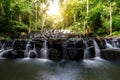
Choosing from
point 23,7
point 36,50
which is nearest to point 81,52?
point 36,50

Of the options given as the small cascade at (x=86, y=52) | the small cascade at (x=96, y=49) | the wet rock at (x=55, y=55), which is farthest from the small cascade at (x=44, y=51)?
the small cascade at (x=96, y=49)

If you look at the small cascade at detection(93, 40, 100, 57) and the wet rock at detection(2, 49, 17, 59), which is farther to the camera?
the small cascade at detection(93, 40, 100, 57)

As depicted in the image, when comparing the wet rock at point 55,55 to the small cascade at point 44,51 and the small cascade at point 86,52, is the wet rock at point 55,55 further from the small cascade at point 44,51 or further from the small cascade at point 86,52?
the small cascade at point 86,52

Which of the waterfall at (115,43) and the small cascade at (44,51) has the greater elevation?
the waterfall at (115,43)

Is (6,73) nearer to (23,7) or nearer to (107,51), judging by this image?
(107,51)

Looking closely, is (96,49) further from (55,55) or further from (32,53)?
(32,53)

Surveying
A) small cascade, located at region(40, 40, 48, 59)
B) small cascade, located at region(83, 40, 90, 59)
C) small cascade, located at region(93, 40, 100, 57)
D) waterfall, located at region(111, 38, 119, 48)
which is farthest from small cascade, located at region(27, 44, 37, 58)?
Answer: waterfall, located at region(111, 38, 119, 48)

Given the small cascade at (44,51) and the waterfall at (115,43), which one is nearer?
the small cascade at (44,51)

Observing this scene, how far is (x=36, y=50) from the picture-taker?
460 inches

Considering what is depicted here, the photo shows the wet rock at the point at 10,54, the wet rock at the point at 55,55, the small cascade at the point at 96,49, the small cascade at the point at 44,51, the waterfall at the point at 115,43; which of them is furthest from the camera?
the waterfall at the point at 115,43

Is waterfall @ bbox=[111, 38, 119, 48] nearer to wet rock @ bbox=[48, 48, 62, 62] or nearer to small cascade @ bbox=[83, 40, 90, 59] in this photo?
small cascade @ bbox=[83, 40, 90, 59]

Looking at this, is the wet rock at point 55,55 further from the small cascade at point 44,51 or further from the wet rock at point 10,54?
the wet rock at point 10,54

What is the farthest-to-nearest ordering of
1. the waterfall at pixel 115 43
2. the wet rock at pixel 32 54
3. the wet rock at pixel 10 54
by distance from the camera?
the waterfall at pixel 115 43 < the wet rock at pixel 32 54 < the wet rock at pixel 10 54

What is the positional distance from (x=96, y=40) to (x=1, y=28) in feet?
34.7
